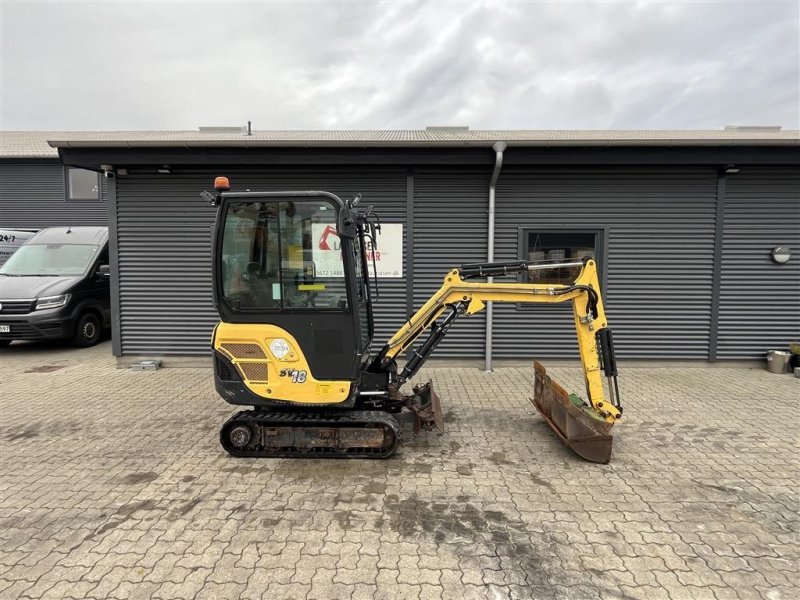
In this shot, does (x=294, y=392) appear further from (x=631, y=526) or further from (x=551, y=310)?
(x=551, y=310)

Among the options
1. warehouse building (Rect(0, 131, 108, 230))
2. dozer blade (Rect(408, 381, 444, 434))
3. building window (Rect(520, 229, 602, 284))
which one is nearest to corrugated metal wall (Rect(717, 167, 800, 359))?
building window (Rect(520, 229, 602, 284))

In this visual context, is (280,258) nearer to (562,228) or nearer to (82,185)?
(562,228)

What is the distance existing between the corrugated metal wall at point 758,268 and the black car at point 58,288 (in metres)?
11.6

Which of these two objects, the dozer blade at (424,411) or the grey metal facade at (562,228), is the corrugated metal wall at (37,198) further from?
the dozer blade at (424,411)

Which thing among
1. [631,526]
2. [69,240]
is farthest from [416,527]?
[69,240]

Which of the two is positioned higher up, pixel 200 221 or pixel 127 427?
pixel 200 221

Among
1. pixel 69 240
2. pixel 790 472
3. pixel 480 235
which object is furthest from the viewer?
pixel 69 240

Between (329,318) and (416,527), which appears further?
(329,318)

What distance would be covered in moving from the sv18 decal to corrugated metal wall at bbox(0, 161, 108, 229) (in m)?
14.2

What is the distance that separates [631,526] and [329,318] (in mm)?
2776

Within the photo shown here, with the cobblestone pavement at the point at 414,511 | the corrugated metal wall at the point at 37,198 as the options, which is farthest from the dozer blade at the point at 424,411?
the corrugated metal wall at the point at 37,198

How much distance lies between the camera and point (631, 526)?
9.72ft

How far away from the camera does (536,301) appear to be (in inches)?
157

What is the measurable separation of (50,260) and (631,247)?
11363mm
